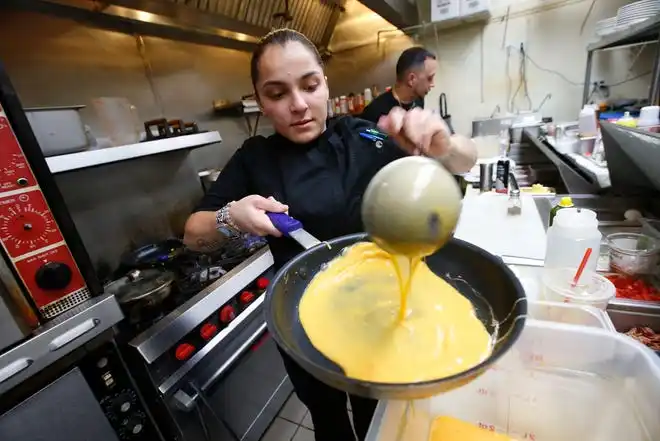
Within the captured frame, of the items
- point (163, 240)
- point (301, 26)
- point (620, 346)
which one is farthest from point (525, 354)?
point (301, 26)

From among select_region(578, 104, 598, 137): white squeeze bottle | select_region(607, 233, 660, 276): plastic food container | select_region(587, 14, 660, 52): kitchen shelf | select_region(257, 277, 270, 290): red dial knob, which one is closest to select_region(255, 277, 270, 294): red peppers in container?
select_region(257, 277, 270, 290): red dial knob

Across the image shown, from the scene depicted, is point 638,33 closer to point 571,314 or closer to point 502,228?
point 502,228

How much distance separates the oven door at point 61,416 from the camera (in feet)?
2.54

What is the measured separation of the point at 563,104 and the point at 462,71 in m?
1.12

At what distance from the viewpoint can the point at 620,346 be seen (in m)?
0.57

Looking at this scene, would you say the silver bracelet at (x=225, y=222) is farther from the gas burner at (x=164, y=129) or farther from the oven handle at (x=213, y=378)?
the gas burner at (x=164, y=129)

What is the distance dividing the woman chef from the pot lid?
0.22 meters

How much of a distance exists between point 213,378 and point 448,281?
3.26 feet

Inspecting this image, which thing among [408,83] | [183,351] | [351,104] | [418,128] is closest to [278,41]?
[418,128]

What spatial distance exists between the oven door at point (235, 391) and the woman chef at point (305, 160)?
1.14 ft

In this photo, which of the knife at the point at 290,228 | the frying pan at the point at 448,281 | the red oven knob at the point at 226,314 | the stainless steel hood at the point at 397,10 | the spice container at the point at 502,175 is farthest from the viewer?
the stainless steel hood at the point at 397,10

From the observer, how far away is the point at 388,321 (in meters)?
0.62

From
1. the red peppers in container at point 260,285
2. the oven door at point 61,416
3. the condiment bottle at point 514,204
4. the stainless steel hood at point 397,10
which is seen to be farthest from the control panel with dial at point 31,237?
the stainless steel hood at point 397,10

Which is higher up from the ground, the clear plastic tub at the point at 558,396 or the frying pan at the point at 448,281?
the frying pan at the point at 448,281
